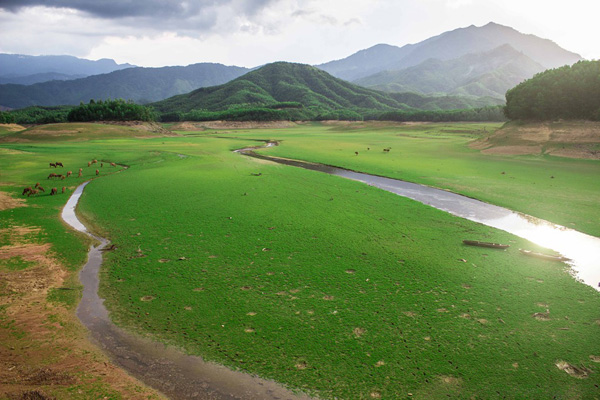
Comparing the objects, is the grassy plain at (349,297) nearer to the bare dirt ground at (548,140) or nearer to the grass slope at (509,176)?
the grass slope at (509,176)

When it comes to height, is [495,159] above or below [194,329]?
above

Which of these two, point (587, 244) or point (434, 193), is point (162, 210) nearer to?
point (434, 193)

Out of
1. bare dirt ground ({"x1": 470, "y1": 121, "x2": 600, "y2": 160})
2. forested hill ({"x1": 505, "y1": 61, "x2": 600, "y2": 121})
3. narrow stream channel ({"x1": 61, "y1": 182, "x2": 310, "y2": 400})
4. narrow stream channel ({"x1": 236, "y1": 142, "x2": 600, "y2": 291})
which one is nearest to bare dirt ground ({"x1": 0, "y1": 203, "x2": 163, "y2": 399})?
narrow stream channel ({"x1": 61, "y1": 182, "x2": 310, "y2": 400})

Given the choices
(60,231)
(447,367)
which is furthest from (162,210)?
(447,367)

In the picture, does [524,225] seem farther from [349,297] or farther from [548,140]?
[548,140]

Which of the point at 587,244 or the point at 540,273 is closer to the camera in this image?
the point at 540,273
